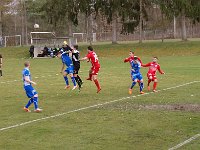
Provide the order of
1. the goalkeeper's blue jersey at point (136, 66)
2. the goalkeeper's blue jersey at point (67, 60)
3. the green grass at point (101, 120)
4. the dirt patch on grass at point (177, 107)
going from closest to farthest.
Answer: the green grass at point (101, 120) < the dirt patch on grass at point (177, 107) < the goalkeeper's blue jersey at point (136, 66) < the goalkeeper's blue jersey at point (67, 60)

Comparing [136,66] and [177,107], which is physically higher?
[136,66]

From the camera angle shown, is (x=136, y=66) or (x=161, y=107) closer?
(x=161, y=107)

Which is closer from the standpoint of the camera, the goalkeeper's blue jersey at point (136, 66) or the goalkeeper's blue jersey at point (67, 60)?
the goalkeeper's blue jersey at point (136, 66)

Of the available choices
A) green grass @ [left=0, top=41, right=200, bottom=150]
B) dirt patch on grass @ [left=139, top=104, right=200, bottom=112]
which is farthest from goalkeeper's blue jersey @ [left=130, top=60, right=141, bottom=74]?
dirt patch on grass @ [left=139, top=104, right=200, bottom=112]

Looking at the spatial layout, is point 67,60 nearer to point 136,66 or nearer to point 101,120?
point 136,66

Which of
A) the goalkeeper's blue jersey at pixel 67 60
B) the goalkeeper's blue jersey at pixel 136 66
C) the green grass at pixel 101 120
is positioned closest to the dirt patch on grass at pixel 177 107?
the green grass at pixel 101 120

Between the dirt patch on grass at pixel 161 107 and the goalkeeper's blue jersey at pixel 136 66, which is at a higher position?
the goalkeeper's blue jersey at pixel 136 66

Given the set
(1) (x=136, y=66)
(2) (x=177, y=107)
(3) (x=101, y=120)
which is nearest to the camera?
(3) (x=101, y=120)

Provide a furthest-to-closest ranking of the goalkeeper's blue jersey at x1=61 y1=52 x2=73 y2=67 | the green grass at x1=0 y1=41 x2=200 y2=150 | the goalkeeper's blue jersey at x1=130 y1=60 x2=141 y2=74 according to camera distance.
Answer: the goalkeeper's blue jersey at x1=61 y1=52 x2=73 y2=67 < the goalkeeper's blue jersey at x1=130 y1=60 x2=141 y2=74 < the green grass at x1=0 y1=41 x2=200 y2=150

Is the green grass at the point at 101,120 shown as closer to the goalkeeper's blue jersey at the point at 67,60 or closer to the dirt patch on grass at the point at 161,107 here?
the dirt patch on grass at the point at 161,107

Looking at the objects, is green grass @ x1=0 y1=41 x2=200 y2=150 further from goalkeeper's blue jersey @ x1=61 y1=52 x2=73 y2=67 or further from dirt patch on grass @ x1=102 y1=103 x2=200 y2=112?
goalkeeper's blue jersey @ x1=61 y1=52 x2=73 y2=67

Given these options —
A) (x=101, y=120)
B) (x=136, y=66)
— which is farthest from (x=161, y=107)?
(x=136, y=66)

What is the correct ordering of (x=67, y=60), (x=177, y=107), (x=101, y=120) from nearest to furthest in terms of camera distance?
(x=101, y=120) → (x=177, y=107) → (x=67, y=60)

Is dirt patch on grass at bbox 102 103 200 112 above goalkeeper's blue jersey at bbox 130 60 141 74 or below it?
below
